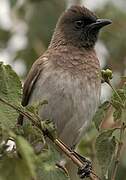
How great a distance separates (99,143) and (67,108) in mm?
1523

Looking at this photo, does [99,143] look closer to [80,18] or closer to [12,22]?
[80,18]

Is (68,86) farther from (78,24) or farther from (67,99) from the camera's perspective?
(78,24)

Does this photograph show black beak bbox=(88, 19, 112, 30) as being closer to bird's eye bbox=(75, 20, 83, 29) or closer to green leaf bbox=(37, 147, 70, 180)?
bird's eye bbox=(75, 20, 83, 29)

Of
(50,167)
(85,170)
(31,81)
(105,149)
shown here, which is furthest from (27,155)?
(31,81)

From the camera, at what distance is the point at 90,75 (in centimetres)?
457

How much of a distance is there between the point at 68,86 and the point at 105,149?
1.52 m

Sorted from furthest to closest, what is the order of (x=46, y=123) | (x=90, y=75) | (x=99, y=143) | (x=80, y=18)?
1. (x=80, y=18)
2. (x=90, y=75)
3. (x=99, y=143)
4. (x=46, y=123)

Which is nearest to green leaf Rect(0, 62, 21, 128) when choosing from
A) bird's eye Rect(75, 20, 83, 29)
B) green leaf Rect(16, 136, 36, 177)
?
green leaf Rect(16, 136, 36, 177)

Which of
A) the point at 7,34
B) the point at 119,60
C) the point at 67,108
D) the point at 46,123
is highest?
the point at 7,34

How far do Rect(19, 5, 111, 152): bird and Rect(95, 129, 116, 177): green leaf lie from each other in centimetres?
123

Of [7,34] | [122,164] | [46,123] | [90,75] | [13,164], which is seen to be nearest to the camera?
[13,164]

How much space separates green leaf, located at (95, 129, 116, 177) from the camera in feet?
9.40

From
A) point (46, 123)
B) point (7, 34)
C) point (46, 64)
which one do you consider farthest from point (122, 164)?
point (7, 34)

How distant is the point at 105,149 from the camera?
2.88 metres
